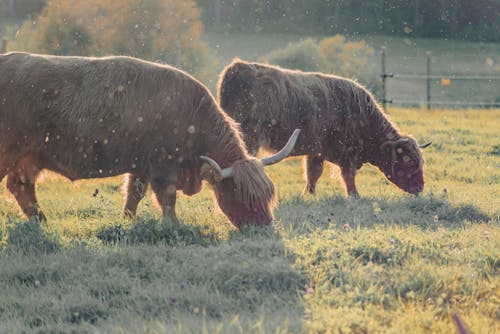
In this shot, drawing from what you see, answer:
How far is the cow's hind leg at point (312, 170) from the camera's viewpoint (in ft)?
34.3

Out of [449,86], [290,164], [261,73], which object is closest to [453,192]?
[261,73]

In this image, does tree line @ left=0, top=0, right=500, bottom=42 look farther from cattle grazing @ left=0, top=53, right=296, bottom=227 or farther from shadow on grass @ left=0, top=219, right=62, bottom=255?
shadow on grass @ left=0, top=219, right=62, bottom=255

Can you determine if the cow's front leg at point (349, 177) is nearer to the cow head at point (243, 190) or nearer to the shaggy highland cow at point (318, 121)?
the shaggy highland cow at point (318, 121)

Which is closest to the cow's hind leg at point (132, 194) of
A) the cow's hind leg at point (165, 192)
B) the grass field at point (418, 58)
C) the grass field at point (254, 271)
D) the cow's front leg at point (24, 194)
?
the grass field at point (254, 271)

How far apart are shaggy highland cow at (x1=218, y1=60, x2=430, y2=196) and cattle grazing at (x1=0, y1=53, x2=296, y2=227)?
5.81 feet

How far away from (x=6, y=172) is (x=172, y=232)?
1.79m

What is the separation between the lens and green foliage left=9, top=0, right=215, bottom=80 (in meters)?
23.7

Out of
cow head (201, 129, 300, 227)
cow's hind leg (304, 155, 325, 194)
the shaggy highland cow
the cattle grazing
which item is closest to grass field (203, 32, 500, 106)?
the shaggy highland cow

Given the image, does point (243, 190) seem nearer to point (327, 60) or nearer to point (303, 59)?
point (303, 59)

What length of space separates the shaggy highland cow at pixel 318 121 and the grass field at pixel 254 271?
131 centimetres

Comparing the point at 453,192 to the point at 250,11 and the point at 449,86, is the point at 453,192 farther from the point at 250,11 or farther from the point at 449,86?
the point at 250,11

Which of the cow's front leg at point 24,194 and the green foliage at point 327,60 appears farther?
the green foliage at point 327,60

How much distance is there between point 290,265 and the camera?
19.1 feet

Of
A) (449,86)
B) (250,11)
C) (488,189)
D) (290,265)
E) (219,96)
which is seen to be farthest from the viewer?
(250,11)
